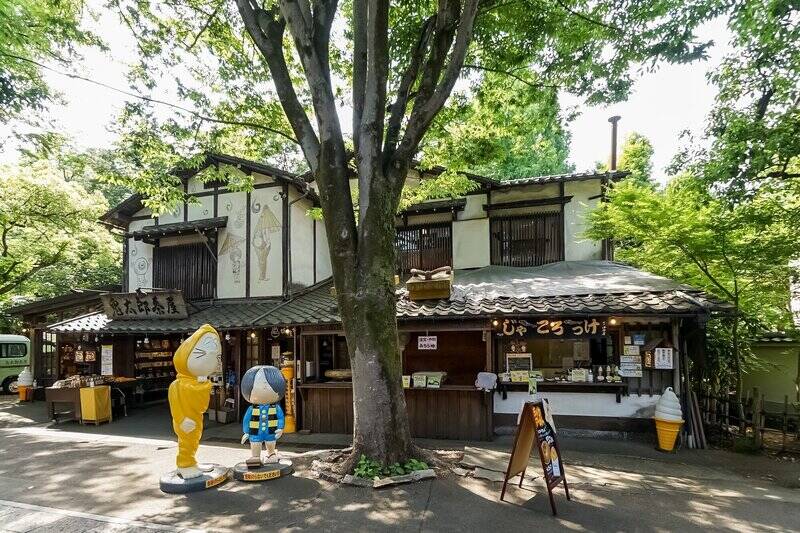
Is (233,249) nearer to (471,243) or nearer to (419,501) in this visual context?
(471,243)

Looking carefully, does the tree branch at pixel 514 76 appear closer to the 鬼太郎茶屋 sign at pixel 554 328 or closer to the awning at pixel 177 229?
the 鬼太郎茶屋 sign at pixel 554 328

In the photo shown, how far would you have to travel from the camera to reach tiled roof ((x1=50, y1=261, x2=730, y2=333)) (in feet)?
26.2

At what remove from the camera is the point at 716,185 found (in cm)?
853

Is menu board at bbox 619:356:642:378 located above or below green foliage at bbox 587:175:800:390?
below

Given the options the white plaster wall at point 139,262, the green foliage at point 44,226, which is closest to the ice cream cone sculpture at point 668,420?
the white plaster wall at point 139,262

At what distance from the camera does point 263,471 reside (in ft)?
20.8

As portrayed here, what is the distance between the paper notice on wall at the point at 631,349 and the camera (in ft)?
28.5

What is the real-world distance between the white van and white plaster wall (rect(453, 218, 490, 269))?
1927 centimetres

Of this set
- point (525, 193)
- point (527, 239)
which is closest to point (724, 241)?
point (527, 239)

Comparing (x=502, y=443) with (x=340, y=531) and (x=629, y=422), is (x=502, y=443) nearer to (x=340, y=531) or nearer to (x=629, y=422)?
(x=629, y=422)

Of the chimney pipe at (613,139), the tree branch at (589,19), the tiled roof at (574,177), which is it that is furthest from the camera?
the chimney pipe at (613,139)

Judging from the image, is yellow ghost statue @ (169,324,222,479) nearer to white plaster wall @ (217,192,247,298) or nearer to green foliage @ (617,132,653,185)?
white plaster wall @ (217,192,247,298)

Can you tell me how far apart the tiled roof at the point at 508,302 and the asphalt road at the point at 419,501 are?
2.68 m

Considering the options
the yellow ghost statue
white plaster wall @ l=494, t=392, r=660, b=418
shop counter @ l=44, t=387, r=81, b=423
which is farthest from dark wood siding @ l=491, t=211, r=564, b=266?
shop counter @ l=44, t=387, r=81, b=423
